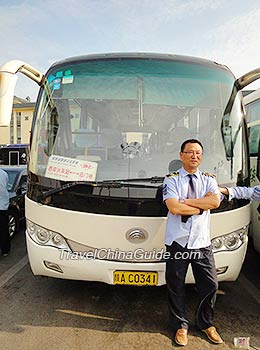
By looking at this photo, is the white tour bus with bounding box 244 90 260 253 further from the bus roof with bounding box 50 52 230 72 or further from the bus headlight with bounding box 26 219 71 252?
the bus headlight with bounding box 26 219 71 252

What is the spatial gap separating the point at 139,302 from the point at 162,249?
3.52 ft

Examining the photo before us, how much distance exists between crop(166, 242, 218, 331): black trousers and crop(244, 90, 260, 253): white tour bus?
1.97 metres

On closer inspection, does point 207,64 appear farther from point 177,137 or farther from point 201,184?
point 201,184

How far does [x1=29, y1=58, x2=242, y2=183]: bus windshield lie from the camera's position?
3.40 m

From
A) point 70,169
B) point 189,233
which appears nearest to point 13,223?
point 70,169

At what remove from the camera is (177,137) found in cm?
348

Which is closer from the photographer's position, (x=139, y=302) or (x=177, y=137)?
(x=177, y=137)

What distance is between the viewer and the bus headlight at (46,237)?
331 centimetres

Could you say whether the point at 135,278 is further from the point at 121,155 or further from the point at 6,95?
the point at 6,95

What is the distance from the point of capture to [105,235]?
10.5 ft

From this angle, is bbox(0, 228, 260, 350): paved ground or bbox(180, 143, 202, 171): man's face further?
Result: bbox(0, 228, 260, 350): paved ground

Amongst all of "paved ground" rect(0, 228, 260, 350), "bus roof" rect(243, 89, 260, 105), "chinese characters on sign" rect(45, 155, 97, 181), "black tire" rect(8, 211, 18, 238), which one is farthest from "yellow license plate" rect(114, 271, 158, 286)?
"black tire" rect(8, 211, 18, 238)

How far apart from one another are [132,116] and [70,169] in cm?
84

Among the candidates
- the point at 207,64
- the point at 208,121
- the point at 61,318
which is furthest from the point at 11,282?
the point at 207,64
